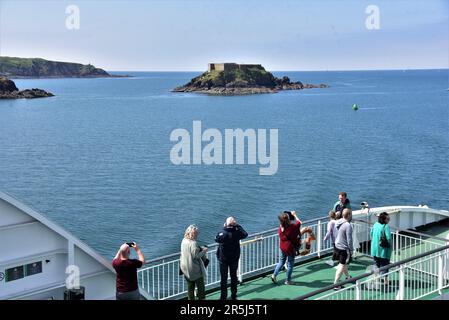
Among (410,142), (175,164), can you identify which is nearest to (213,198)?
(175,164)

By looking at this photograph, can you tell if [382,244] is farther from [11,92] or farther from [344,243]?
[11,92]

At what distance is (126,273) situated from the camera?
7184mm

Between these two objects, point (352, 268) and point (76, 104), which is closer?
point (352, 268)

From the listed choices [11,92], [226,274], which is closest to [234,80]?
[11,92]

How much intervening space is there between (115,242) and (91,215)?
6375mm

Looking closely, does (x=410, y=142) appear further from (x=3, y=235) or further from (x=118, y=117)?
(x=3, y=235)

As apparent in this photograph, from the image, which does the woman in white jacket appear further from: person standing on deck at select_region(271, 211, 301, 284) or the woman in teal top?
the woman in teal top

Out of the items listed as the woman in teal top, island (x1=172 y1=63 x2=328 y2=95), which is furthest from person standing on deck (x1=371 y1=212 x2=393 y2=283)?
island (x1=172 y1=63 x2=328 y2=95)

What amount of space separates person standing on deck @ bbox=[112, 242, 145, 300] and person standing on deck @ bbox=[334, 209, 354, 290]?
3752mm

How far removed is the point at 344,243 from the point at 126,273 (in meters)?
4.05

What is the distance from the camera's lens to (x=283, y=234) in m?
9.70
